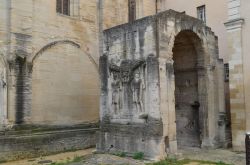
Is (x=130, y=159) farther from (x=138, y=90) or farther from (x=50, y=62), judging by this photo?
(x=50, y=62)

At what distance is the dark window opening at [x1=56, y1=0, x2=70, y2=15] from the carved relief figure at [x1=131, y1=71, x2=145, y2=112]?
5.77m

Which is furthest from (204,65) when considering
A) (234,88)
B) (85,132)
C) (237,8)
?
(85,132)

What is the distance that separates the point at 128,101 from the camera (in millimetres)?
11641

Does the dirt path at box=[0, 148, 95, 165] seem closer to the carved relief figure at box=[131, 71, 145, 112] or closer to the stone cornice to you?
the carved relief figure at box=[131, 71, 145, 112]

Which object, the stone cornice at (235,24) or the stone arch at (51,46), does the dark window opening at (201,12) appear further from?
the stone arch at (51,46)

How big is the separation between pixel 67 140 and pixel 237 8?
8604 millimetres

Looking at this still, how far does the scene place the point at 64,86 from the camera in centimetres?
1457

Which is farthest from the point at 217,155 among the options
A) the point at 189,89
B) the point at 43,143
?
the point at 43,143

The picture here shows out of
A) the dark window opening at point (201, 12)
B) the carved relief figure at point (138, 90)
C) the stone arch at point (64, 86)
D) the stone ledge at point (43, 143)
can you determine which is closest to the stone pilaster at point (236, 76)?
the carved relief figure at point (138, 90)

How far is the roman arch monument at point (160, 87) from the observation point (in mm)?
10828

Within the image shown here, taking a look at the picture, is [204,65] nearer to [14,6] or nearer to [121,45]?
[121,45]

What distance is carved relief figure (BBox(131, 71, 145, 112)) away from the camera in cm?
1119

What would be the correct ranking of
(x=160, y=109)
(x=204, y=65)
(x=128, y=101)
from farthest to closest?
(x=204, y=65)
(x=128, y=101)
(x=160, y=109)

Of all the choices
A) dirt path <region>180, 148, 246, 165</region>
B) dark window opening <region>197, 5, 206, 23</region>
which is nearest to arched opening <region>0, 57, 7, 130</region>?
dirt path <region>180, 148, 246, 165</region>
